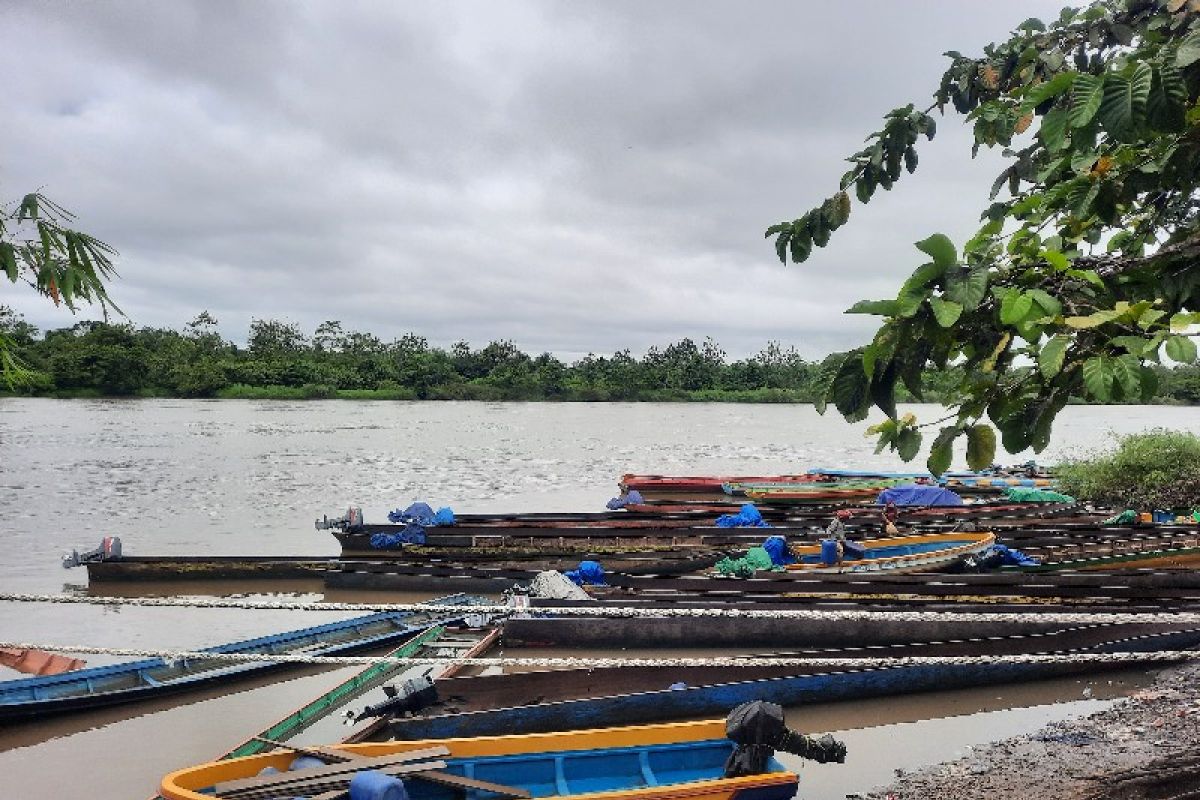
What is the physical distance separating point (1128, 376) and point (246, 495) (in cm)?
2482

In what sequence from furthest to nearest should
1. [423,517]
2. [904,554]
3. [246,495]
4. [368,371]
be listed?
[368,371], [246,495], [423,517], [904,554]

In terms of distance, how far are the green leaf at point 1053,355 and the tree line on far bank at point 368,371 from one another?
72285mm

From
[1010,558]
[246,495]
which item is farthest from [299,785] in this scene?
[246,495]

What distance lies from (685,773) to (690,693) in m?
1.32

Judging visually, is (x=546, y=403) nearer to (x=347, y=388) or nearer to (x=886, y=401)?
(x=347, y=388)

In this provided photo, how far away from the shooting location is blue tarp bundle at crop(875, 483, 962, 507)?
17484 millimetres

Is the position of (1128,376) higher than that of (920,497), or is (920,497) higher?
→ (1128,376)

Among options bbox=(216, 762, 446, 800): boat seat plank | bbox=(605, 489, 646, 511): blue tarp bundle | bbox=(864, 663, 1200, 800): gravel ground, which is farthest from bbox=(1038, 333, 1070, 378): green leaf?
bbox=(605, 489, 646, 511): blue tarp bundle

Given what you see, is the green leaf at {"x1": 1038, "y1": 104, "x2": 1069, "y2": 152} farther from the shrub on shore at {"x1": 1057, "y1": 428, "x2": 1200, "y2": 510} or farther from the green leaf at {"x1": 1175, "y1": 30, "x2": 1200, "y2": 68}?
the shrub on shore at {"x1": 1057, "y1": 428, "x2": 1200, "y2": 510}

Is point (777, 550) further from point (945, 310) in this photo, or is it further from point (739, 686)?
point (945, 310)

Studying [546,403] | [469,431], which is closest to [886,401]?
[469,431]

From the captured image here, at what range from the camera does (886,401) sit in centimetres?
248

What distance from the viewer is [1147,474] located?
18203mm

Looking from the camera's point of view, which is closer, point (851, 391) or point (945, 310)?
point (945, 310)
